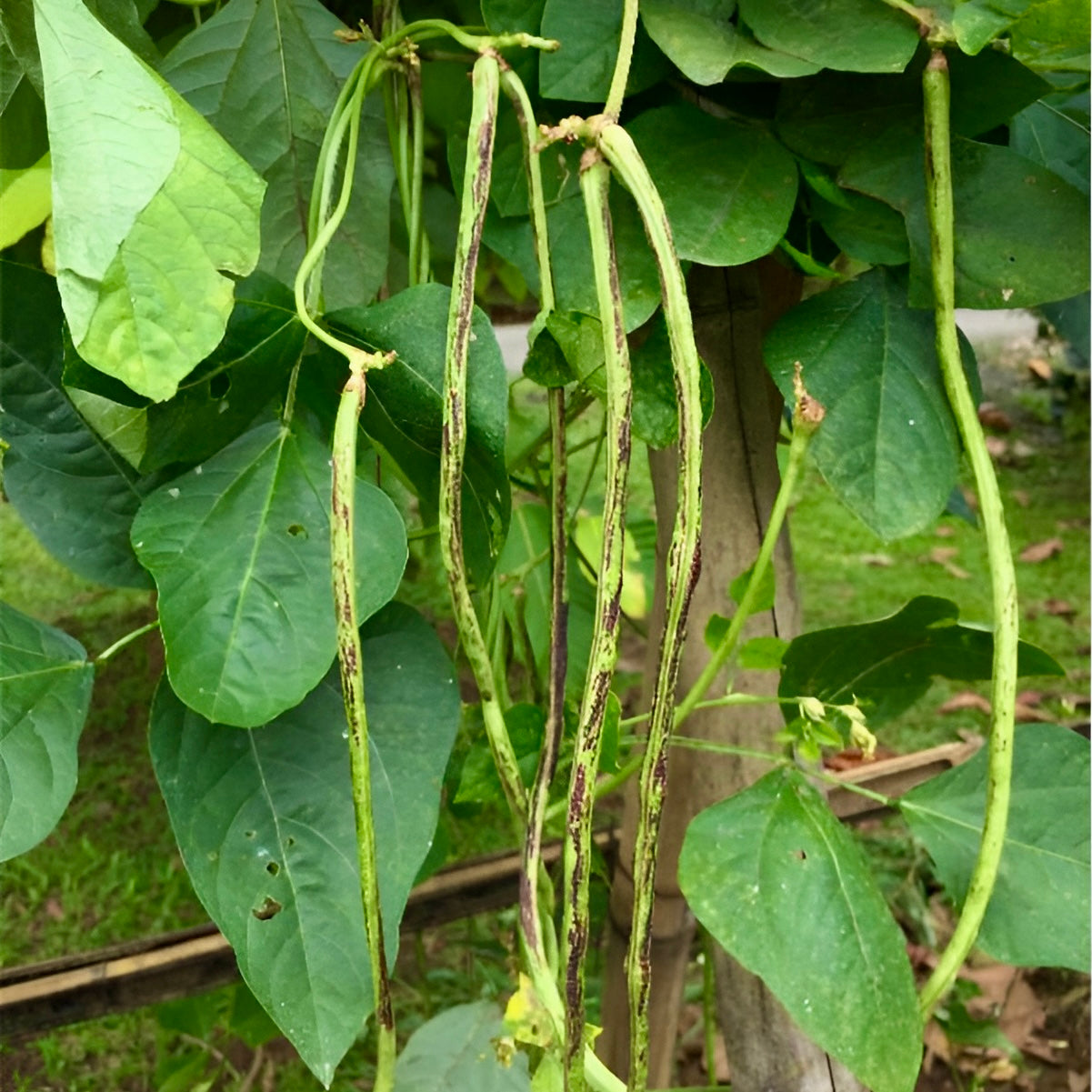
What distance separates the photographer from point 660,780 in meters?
0.30

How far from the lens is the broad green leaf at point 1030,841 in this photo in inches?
15.9

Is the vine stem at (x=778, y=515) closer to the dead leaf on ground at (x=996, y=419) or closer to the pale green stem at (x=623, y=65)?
the pale green stem at (x=623, y=65)

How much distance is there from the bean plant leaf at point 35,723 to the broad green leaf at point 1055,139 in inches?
18.1

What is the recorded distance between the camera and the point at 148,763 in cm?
135

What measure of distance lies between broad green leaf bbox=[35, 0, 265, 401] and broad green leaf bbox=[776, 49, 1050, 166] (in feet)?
0.71

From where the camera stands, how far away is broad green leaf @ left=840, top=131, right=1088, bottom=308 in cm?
41

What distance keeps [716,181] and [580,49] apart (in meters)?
0.07

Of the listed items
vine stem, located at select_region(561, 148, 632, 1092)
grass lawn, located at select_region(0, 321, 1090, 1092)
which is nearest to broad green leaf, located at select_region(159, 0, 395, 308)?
vine stem, located at select_region(561, 148, 632, 1092)

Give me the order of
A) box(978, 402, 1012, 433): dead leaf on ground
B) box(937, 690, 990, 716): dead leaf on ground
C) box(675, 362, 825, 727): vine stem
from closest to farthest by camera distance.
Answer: box(675, 362, 825, 727): vine stem → box(937, 690, 990, 716): dead leaf on ground → box(978, 402, 1012, 433): dead leaf on ground

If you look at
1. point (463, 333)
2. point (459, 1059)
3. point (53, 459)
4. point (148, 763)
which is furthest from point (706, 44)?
point (148, 763)

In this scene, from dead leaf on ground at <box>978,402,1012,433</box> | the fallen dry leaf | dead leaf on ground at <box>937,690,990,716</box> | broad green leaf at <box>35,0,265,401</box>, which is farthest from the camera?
dead leaf on ground at <box>978,402,1012,433</box>

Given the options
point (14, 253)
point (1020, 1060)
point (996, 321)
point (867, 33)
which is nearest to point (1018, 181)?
point (867, 33)

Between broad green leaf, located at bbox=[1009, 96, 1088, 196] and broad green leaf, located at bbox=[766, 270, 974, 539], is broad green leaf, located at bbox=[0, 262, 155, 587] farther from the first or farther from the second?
broad green leaf, located at bbox=[1009, 96, 1088, 196]

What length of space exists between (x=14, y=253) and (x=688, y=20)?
1.30 feet
